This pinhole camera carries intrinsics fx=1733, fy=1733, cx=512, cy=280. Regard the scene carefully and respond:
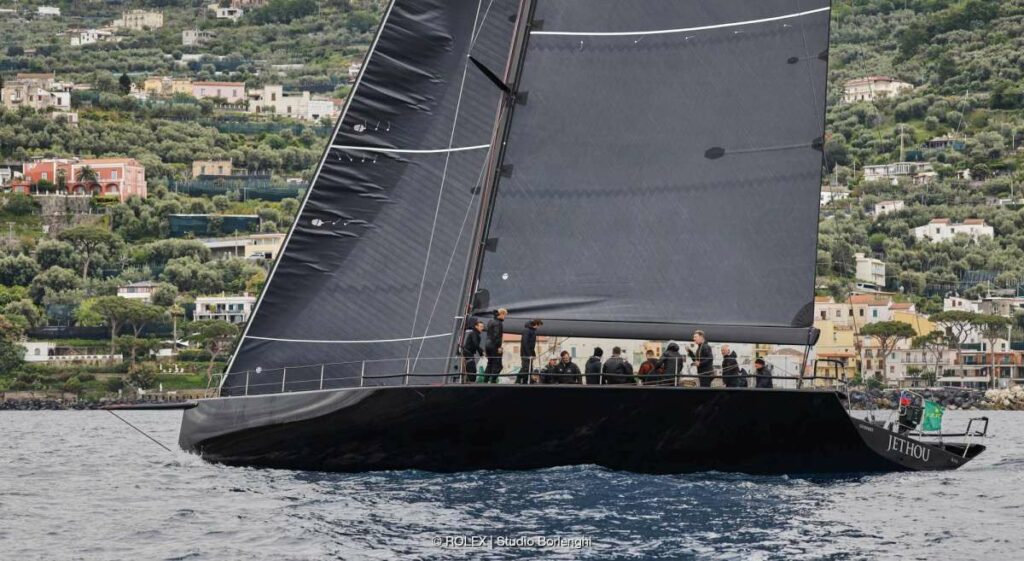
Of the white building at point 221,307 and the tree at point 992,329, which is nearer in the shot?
the tree at point 992,329

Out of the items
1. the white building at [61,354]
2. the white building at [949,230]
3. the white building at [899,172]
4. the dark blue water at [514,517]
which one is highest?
the white building at [899,172]

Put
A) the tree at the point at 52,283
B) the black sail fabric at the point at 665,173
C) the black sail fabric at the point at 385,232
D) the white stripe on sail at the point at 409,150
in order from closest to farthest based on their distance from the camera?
1. the black sail fabric at the point at 665,173
2. the black sail fabric at the point at 385,232
3. the white stripe on sail at the point at 409,150
4. the tree at the point at 52,283

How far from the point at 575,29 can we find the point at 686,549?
292 inches

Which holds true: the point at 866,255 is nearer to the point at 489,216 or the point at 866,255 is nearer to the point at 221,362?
the point at 221,362

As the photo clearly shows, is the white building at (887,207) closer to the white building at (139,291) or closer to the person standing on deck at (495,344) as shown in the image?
the white building at (139,291)

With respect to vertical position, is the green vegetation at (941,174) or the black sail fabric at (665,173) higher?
the green vegetation at (941,174)

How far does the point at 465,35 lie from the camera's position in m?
21.0

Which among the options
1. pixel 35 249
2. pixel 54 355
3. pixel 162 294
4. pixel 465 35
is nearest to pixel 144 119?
pixel 35 249

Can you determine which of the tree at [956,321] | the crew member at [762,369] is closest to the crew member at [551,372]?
the crew member at [762,369]

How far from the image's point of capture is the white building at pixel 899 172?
6319 inches

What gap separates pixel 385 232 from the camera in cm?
2044

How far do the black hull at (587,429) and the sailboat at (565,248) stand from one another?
0.03m

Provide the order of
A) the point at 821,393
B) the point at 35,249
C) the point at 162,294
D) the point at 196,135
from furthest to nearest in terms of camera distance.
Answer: the point at 196,135 < the point at 35,249 < the point at 162,294 < the point at 821,393

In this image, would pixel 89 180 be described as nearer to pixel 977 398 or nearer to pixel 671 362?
pixel 977 398
